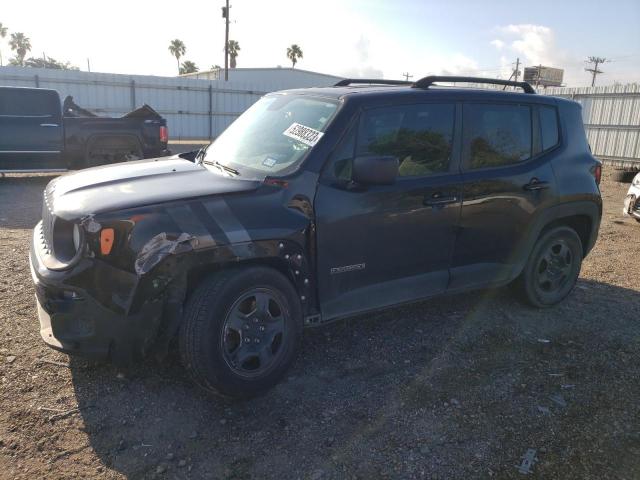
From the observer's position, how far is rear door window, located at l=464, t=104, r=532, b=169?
398cm

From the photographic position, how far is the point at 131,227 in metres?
2.79

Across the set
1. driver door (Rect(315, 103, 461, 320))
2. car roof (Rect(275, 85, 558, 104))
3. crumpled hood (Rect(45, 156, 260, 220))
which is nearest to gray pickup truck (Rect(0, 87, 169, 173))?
crumpled hood (Rect(45, 156, 260, 220))

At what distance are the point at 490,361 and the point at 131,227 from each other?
2663 millimetres

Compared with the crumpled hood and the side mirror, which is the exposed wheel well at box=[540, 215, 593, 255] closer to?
the side mirror

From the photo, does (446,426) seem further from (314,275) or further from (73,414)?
(73,414)

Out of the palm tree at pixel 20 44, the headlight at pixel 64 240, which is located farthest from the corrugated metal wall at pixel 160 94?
the palm tree at pixel 20 44

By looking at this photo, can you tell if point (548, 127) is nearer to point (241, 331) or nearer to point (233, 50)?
point (241, 331)

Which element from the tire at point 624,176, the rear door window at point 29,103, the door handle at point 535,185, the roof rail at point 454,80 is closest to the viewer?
the roof rail at point 454,80

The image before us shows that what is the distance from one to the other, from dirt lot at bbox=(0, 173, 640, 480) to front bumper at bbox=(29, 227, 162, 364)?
0.43m

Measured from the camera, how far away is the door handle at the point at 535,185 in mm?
4234

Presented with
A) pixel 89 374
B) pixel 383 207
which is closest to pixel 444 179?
pixel 383 207

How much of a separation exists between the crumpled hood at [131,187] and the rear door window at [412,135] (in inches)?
35.0

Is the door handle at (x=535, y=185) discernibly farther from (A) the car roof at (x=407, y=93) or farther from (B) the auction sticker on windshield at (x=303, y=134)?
(B) the auction sticker on windshield at (x=303, y=134)

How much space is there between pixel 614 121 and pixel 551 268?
1528cm
